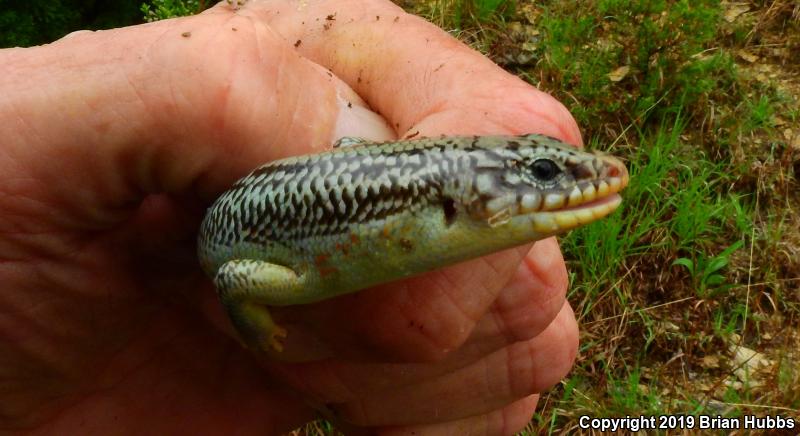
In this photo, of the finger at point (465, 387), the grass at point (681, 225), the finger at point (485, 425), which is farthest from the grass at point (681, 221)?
the finger at point (465, 387)

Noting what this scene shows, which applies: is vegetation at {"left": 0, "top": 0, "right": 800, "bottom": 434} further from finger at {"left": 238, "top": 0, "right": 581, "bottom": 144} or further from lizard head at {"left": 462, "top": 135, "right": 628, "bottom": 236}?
lizard head at {"left": 462, "top": 135, "right": 628, "bottom": 236}

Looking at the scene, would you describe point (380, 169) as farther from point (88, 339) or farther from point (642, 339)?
point (642, 339)

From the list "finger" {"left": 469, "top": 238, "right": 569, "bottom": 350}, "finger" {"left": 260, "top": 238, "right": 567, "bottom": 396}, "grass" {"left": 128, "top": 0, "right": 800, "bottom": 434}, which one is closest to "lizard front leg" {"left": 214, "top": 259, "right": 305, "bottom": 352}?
"finger" {"left": 260, "top": 238, "right": 567, "bottom": 396}

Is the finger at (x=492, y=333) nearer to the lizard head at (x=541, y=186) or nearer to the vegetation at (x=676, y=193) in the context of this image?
the lizard head at (x=541, y=186)

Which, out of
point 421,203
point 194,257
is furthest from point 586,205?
point 194,257

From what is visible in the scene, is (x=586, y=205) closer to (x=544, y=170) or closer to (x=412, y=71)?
(x=544, y=170)

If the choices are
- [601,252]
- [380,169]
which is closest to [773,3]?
[601,252]
